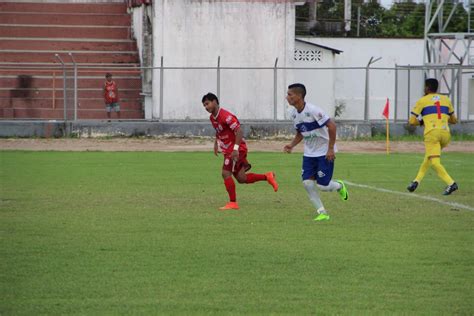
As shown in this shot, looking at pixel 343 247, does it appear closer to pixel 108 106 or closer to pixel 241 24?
pixel 108 106

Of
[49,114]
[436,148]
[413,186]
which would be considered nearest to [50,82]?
[49,114]

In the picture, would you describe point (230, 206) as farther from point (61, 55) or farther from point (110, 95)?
point (61, 55)

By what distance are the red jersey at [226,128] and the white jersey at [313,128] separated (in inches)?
56.5

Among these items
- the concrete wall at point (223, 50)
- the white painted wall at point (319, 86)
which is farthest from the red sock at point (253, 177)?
the white painted wall at point (319, 86)

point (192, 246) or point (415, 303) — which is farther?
point (192, 246)

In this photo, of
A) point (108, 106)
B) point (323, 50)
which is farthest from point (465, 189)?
point (323, 50)

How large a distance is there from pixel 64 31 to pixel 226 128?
2528 cm

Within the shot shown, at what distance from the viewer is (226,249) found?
36.6 ft

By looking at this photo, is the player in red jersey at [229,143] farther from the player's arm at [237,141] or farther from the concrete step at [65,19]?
the concrete step at [65,19]

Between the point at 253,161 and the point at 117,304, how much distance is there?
1639 cm

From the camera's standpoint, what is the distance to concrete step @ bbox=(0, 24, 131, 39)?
3912cm

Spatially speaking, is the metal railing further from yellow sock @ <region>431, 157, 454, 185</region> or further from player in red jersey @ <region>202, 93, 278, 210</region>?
player in red jersey @ <region>202, 93, 278, 210</region>

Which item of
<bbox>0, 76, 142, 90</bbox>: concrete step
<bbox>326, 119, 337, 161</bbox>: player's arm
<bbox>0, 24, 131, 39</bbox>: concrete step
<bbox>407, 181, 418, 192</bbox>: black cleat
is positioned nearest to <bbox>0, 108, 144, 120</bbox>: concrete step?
<bbox>0, 76, 142, 90</bbox>: concrete step

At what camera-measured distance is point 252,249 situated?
1117cm
